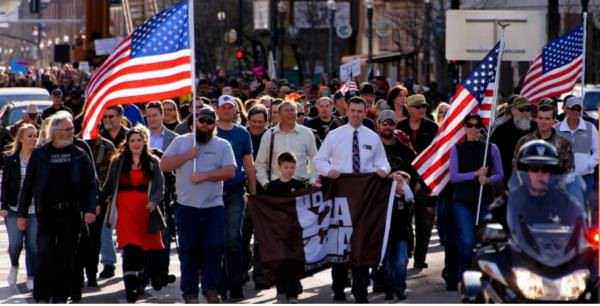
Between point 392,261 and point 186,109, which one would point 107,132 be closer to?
point 392,261

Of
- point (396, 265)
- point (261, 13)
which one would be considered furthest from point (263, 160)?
point (261, 13)

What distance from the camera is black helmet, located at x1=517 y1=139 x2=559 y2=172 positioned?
36.9 ft

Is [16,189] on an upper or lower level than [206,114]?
lower

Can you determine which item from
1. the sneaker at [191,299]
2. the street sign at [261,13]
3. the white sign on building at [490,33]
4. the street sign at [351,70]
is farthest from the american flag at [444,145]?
the street sign at [261,13]

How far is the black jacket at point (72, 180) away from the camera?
1500 centimetres

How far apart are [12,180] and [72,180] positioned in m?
2.22

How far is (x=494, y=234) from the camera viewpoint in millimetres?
10906

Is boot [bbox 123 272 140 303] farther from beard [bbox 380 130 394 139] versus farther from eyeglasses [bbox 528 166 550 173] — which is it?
eyeglasses [bbox 528 166 550 173]

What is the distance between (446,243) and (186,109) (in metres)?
8.02

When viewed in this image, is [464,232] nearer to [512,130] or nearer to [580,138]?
[580,138]

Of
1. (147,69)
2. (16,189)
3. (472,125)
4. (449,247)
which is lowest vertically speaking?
(449,247)

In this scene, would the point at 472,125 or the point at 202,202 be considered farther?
the point at 472,125

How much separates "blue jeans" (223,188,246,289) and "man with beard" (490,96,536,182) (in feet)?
12.3

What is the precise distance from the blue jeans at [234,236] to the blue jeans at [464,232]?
1.92 metres
